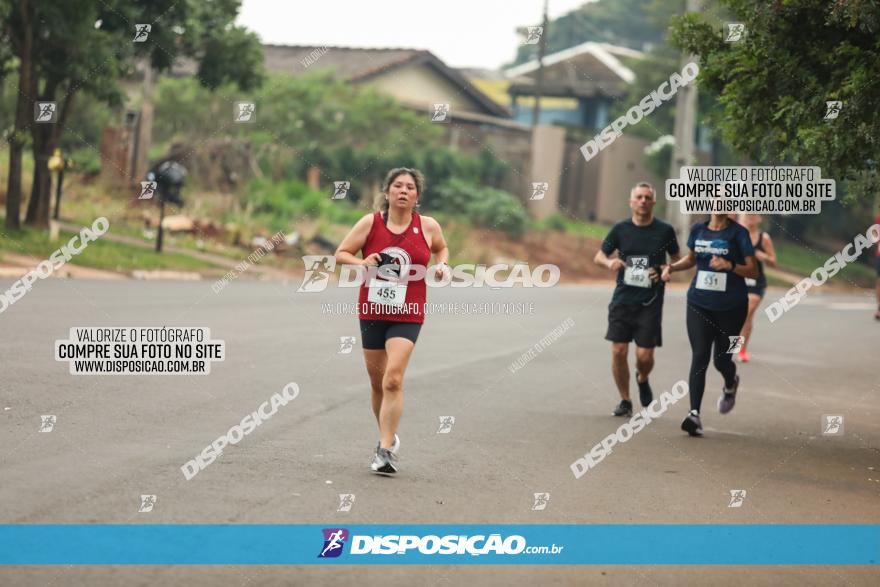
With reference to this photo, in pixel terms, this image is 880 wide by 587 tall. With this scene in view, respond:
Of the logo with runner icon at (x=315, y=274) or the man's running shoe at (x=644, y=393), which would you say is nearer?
the man's running shoe at (x=644, y=393)

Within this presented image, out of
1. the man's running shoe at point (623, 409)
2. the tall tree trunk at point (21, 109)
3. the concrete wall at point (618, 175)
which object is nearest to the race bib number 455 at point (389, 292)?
the man's running shoe at point (623, 409)

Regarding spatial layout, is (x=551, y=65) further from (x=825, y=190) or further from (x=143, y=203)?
(x=825, y=190)

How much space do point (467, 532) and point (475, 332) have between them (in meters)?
11.7

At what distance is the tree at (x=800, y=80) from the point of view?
920 cm

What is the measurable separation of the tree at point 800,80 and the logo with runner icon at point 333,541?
15.4 ft

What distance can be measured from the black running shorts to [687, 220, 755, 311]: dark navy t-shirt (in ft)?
10.3

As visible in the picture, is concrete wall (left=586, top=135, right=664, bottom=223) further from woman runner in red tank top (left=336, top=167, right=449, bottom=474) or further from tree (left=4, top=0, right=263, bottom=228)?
woman runner in red tank top (left=336, top=167, right=449, bottom=474)

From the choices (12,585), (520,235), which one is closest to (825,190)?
(12,585)

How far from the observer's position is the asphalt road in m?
6.68

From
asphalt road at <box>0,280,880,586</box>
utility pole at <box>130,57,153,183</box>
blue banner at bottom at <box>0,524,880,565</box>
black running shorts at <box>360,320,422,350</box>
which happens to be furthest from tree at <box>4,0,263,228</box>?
blue banner at bottom at <box>0,524,880,565</box>

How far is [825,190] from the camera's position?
35.9ft

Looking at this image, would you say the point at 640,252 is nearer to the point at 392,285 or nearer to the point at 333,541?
the point at 392,285

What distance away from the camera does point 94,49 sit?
24828mm

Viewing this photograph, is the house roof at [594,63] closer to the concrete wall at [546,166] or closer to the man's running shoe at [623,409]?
the concrete wall at [546,166]
